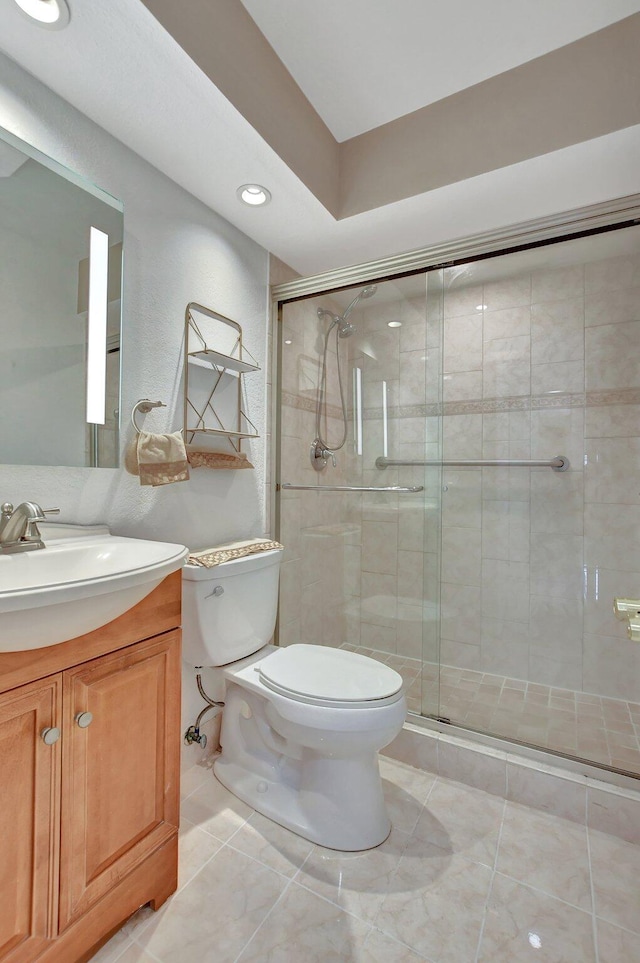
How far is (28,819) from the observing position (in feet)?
2.72

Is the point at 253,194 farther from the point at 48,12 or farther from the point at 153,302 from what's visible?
the point at 48,12

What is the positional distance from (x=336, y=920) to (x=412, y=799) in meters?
0.51

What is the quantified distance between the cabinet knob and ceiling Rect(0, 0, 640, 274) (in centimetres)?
143

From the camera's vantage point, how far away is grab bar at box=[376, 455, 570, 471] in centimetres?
195

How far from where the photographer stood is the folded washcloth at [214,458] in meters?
1.58

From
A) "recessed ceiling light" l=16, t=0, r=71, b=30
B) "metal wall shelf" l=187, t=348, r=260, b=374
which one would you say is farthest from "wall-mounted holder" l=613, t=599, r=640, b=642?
"recessed ceiling light" l=16, t=0, r=71, b=30

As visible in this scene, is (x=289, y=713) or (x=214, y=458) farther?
(x=214, y=458)

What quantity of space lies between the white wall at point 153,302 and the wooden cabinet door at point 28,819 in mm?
535

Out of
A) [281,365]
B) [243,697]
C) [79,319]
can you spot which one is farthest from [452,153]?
[243,697]

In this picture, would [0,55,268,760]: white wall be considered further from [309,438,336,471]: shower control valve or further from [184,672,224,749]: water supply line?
[309,438,336,471]: shower control valve

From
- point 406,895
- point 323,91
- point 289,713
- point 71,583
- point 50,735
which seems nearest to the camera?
point 71,583

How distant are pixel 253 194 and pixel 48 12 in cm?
71

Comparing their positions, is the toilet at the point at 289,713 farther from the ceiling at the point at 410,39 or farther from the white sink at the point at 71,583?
the ceiling at the point at 410,39

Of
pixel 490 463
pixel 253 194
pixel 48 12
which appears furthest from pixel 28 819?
pixel 490 463
